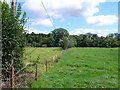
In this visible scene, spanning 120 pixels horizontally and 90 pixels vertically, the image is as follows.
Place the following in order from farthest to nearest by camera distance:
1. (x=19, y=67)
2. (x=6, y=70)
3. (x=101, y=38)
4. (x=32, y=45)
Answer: (x=101, y=38), (x=32, y=45), (x=19, y=67), (x=6, y=70)

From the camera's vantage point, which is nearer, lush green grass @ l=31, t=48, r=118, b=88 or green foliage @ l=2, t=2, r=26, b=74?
green foliage @ l=2, t=2, r=26, b=74

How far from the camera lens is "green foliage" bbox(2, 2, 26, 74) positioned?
9578 millimetres

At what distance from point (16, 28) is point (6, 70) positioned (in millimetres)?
1714

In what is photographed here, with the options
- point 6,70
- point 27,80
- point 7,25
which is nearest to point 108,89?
point 27,80

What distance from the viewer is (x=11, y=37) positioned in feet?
32.4

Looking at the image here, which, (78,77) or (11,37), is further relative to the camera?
(78,77)

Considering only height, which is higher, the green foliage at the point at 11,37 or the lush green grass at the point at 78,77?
the green foliage at the point at 11,37

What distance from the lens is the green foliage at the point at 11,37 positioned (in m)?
9.58

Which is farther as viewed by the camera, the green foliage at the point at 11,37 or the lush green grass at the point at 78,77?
the lush green grass at the point at 78,77

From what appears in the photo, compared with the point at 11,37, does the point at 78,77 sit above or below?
below

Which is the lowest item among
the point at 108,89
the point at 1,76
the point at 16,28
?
the point at 108,89

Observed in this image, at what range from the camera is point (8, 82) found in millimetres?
8617

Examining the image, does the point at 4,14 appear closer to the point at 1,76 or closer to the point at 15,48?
the point at 15,48

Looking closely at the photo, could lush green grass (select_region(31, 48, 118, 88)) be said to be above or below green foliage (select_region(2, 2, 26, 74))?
below
